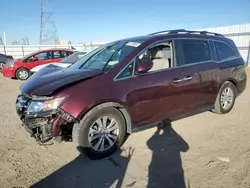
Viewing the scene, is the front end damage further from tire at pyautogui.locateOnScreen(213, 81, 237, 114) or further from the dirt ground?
tire at pyautogui.locateOnScreen(213, 81, 237, 114)

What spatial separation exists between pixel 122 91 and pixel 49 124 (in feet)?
3.68

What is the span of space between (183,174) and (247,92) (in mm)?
6011

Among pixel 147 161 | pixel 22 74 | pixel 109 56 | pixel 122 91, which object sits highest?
pixel 109 56

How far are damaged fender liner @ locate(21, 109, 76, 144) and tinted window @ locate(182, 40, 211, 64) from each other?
2.42m

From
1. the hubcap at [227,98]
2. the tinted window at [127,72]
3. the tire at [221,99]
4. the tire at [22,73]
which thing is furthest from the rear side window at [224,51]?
the tire at [22,73]

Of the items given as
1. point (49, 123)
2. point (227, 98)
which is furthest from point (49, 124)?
point (227, 98)

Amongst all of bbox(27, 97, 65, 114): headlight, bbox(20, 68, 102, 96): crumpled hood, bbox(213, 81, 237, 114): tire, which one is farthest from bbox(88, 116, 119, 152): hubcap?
bbox(213, 81, 237, 114): tire

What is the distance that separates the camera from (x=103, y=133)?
11.0 ft

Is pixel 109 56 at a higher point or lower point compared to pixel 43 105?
higher

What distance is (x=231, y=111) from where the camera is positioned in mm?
5438

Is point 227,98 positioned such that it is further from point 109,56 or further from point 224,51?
point 109,56

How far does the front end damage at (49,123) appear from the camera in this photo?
302 cm

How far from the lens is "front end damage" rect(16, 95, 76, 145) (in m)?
3.02

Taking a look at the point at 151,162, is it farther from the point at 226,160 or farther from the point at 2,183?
the point at 2,183
